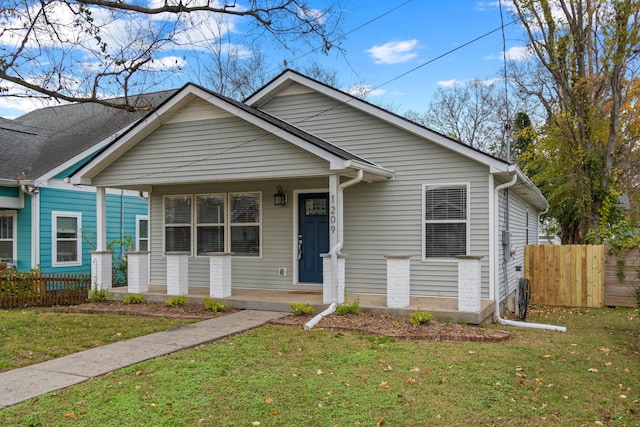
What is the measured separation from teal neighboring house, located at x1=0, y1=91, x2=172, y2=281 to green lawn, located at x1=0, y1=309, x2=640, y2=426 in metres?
7.75

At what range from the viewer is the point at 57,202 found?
13883 mm

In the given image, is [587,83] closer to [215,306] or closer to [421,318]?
[421,318]

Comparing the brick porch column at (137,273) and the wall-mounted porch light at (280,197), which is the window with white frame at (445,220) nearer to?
the wall-mounted porch light at (280,197)

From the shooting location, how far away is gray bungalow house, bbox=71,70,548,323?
898cm

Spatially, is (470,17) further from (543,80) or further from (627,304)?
(543,80)

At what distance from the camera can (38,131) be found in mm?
17312

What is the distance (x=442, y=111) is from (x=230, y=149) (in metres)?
23.9

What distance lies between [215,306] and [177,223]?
3.45 metres

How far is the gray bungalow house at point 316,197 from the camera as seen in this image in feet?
29.5

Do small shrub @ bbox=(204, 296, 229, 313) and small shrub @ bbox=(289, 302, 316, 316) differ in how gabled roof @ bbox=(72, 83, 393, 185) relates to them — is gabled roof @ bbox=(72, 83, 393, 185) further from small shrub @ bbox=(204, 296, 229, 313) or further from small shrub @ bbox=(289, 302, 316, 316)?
small shrub @ bbox=(204, 296, 229, 313)

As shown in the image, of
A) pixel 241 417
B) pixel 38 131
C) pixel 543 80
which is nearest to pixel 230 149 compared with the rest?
pixel 241 417

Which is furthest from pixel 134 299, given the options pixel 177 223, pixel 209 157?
pixel 209 157

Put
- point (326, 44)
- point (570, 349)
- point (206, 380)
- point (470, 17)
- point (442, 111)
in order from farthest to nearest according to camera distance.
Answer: point (442, 111), point (470, 17), point (326, 44), point (570, 349), point (206, 380)

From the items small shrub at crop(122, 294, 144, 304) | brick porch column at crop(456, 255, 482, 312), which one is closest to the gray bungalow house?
brick porch column at crop(456, 255, 482, 312)
